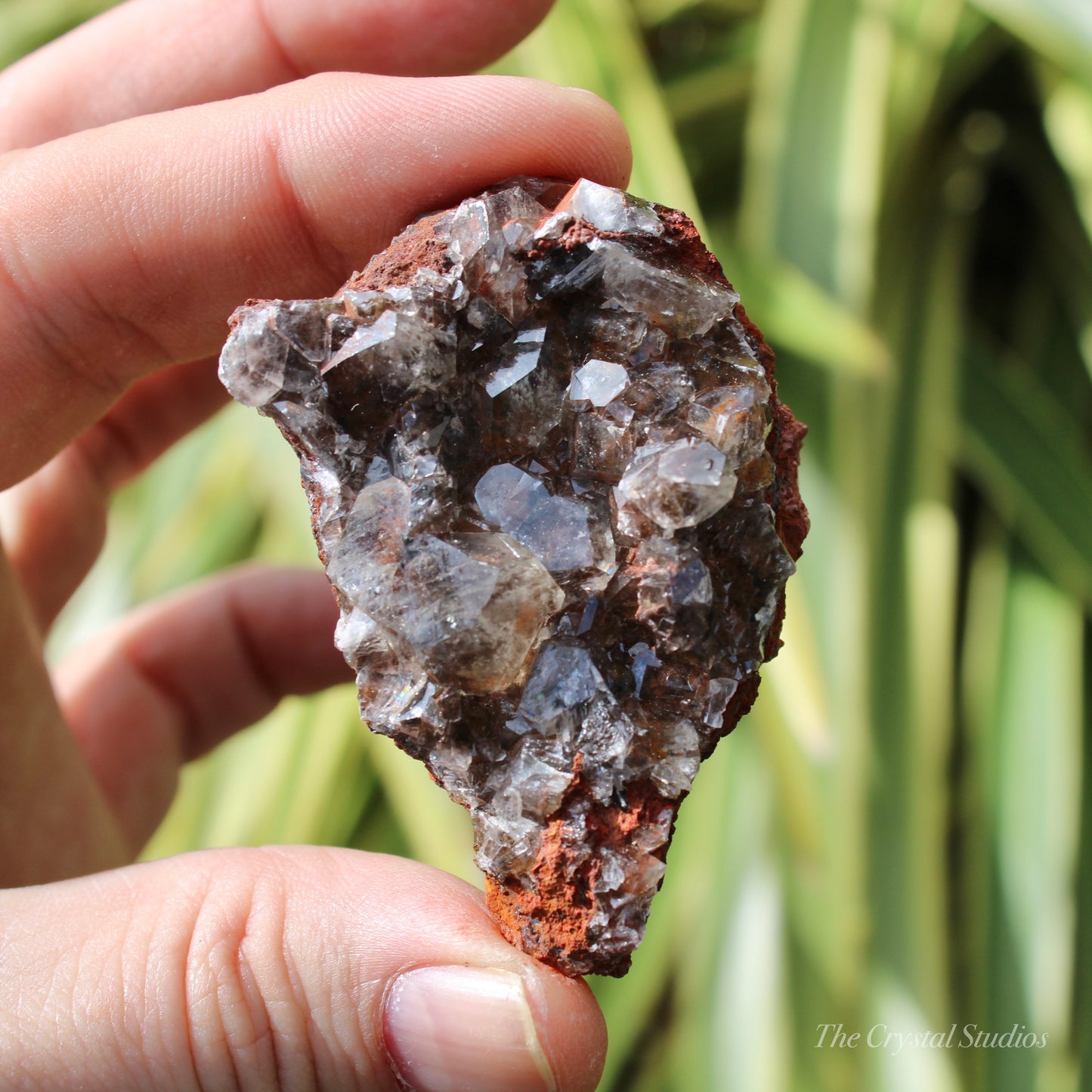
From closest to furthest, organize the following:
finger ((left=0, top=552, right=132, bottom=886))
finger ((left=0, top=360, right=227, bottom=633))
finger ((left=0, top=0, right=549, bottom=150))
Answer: finger ((left=0, top=552, right=132, bottom=886)) → finger ((left=0, top=0, right=549, bottom=150)) → finger ((left=0, top=360, right=227, bottom=633))

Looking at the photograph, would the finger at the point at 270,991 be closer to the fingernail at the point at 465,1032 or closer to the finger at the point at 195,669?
the fingernail at the point at 465,1032

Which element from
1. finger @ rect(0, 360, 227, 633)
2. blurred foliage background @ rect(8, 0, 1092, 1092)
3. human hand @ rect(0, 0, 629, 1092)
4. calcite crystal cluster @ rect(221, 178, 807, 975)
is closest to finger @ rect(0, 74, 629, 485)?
human hand @ rect(0, 0, 629, 1092)

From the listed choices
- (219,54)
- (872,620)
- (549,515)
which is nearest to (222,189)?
(219,54)

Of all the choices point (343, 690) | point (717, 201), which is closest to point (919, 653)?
point (343, 690)

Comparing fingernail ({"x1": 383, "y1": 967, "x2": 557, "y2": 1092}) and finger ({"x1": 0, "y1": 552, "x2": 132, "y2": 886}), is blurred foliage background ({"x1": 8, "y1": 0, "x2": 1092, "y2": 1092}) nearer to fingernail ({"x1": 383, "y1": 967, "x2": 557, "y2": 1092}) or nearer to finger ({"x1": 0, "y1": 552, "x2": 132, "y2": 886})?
finger ({"x1": 0, "y1": 552, "x2": 132, "y2": 886})

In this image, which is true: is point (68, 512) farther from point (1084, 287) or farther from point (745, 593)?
point (1084, 287)
